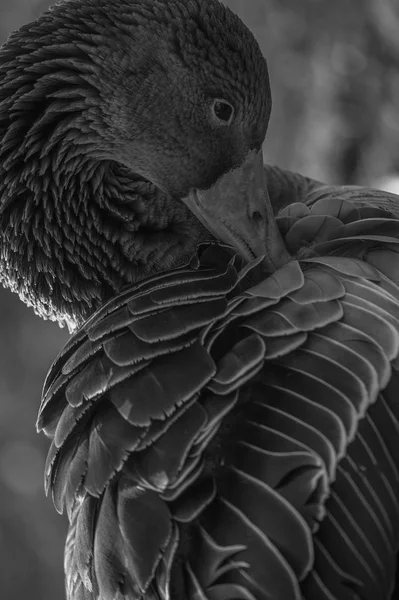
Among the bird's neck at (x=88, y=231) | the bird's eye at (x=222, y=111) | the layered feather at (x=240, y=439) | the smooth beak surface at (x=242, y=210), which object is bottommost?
the layered feather at (x=240, y=439)

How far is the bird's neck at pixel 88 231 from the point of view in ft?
7.88

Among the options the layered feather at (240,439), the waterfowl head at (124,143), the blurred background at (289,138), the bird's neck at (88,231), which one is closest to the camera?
the layered feather at (240,439)

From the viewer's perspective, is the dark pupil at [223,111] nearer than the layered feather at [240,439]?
No

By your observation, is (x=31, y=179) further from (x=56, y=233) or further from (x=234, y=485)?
(x=234, y=485)

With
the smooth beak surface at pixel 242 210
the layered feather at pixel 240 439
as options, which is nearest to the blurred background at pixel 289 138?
the smooth beak surface at pixel 242 210

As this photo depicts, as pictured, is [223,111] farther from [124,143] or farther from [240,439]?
[240,439]

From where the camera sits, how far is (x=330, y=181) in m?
5.39

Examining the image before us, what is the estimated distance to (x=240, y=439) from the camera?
1.76 metres

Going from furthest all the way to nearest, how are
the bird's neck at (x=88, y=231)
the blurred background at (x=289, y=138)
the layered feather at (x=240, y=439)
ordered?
1. the blurred background at (x=289, y=138)
2. the bird's neck at (x=88, y=231)
3. the layered feather at (x=240, y=439)

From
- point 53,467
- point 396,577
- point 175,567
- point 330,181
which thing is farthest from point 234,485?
point 330,181

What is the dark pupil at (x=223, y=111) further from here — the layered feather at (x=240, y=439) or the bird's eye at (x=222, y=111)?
the layered feather at (x=240, y=439)

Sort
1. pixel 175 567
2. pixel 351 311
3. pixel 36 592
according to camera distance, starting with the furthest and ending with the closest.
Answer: pixel 36 592, pixel 351 311, pixel 175 567

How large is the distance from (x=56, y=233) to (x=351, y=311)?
3.24ft

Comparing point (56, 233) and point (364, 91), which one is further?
point (364, 91)
